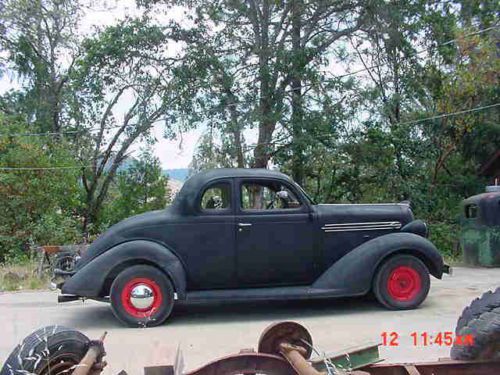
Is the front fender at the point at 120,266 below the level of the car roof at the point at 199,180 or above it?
below

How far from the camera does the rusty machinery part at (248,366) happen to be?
3281mm

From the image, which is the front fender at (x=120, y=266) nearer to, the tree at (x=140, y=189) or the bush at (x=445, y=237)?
the bush at (x=445, y=237)

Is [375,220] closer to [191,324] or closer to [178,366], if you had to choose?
[191,324]

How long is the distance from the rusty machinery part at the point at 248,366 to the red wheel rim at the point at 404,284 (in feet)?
15.3

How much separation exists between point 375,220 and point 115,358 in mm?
3920

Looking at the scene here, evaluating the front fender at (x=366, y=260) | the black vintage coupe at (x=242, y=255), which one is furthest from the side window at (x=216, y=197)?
the front fender at (x=366, y=260)

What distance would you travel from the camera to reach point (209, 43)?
1855 cm

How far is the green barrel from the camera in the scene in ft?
37.8

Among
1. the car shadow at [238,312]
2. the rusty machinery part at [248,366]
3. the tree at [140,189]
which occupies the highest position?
the tree at [140,189]

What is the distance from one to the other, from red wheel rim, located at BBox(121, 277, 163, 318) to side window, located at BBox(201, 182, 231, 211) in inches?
45.2

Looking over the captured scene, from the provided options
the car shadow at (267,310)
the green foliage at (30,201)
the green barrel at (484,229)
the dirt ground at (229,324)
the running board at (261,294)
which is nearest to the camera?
the dirt ground at (229,324)

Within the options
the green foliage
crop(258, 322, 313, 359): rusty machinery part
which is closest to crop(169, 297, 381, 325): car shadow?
crop(258, 322, 313, 359): rusty machinery part

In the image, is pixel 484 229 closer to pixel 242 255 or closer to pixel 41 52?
pixel 242 255

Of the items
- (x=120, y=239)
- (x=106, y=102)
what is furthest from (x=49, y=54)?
(x=120, y=239)
